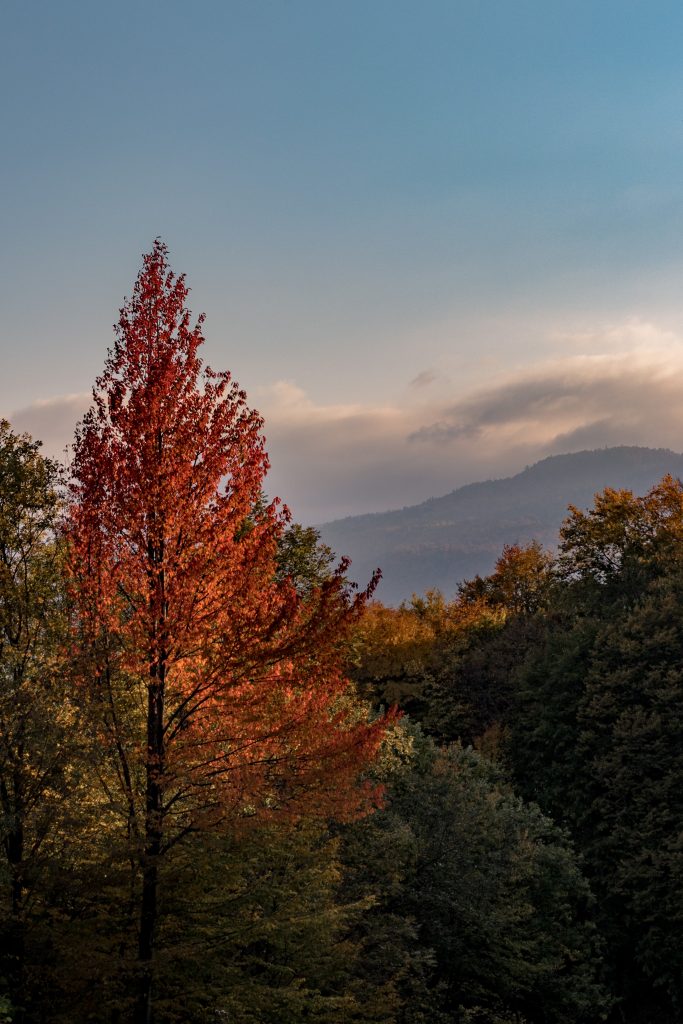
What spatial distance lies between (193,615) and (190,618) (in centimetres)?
6

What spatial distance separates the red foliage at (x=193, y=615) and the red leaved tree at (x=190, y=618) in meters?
0.02

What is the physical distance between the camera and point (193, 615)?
1242 centimetres

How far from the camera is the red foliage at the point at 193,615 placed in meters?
12.3

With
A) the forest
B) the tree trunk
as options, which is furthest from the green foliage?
the tree trunk

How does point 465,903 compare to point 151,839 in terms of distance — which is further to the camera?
point 465,903

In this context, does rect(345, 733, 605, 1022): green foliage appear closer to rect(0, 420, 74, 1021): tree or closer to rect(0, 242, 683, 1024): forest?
rect(0, 242, 683, 1024): forest

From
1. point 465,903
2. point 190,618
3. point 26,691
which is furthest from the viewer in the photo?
point 465,903

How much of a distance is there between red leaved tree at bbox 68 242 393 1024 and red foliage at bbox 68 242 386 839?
20 millimetres

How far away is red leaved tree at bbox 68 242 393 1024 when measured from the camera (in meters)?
12.3

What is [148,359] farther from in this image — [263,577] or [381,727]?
[381,727]

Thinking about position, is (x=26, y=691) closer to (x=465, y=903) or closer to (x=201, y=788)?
(x=201, y=788)

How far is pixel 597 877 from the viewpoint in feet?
111

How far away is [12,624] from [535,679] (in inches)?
1169

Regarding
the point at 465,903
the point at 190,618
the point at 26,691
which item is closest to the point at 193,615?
the point at 190,618
